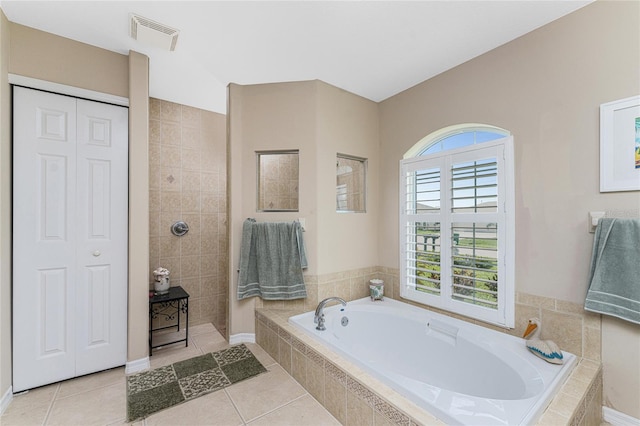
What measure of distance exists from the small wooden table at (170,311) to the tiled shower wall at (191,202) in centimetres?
18

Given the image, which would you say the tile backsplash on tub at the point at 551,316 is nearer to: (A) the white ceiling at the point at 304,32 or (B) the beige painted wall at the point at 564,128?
(B) the beige painted wall at the point at 564,128

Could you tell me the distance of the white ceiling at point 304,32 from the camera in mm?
1705

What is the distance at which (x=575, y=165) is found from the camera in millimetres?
1707

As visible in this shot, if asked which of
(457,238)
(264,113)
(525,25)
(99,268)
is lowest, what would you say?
(99,268)

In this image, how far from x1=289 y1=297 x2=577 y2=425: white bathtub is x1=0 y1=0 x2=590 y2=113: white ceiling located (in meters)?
2.14

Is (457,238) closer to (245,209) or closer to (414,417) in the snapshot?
(414,417)

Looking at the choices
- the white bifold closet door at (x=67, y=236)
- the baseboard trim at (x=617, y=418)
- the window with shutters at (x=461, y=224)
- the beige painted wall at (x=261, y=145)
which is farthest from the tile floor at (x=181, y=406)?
the baseboard trim at (x=617, y=418)

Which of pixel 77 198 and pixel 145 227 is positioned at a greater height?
pixel 77 198

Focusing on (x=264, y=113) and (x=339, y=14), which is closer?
(x=339, y=14)

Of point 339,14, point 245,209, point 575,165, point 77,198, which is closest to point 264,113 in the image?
point 245,209

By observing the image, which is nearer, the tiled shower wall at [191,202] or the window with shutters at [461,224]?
the window with shutters at [461,224]

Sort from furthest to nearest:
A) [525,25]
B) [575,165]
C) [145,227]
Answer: [145,227], [525,25], [575,165]

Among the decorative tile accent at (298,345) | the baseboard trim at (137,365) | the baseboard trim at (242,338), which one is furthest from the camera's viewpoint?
the baseboard trim at (242,338)

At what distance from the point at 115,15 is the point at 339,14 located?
1457 mm
